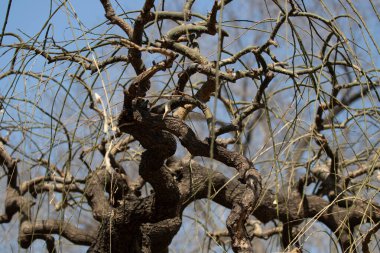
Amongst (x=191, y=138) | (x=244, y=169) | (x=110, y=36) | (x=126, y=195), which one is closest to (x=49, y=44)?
(x=110, y=36)

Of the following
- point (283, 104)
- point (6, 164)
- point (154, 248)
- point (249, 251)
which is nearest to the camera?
point (249, 251)

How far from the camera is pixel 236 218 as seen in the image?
5.05ft

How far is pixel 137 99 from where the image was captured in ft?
5.77

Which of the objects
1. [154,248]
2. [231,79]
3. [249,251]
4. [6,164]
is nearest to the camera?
[249,251]

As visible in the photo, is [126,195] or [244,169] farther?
[126,195]

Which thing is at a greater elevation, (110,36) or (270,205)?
(110,36)

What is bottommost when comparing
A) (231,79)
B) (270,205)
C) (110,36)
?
(270,205)

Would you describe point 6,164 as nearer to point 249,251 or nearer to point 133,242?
point 133,242

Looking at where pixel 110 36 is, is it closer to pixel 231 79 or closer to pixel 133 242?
pixel 231 79

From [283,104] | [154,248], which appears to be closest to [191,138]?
[154,248]

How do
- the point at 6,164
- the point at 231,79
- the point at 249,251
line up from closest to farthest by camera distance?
the point at 249,251 < the point at 231,79 < the point at 6,164

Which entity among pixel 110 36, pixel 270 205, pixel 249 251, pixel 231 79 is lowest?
pixel 249 251

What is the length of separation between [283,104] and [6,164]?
140 centimetres

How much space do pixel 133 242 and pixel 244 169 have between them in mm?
651
